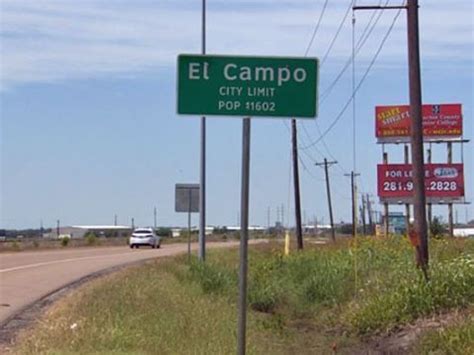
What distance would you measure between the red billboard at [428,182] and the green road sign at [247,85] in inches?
2010

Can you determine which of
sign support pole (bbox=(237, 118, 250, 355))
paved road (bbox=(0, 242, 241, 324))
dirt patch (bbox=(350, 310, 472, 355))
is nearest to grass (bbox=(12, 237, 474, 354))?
dirt patch (bbox=(350, 310, 472, 355))

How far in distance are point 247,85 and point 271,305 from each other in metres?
17.3

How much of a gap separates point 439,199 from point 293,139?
15.1 m

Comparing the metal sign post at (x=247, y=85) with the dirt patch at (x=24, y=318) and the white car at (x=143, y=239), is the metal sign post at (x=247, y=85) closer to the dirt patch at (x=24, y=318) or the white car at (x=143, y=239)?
the dirt patch at (x=24, y=318)

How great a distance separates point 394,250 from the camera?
2853 cm

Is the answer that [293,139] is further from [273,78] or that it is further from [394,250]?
[273,78]

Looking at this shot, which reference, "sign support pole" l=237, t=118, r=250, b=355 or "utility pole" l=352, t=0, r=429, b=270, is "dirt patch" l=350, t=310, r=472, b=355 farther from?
"sign support pole" l=237, t=118, r=250, b=355

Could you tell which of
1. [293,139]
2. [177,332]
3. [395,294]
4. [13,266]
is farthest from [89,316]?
[293,139]

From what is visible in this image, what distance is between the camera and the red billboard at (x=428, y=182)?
58781mm

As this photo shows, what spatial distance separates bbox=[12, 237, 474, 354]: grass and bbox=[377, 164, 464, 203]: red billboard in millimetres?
27541

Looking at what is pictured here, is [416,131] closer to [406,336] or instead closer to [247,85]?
[406,336]

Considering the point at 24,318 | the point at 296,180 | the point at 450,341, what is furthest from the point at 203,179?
the point at 296,180

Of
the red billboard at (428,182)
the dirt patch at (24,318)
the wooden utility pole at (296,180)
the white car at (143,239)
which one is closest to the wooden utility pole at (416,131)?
the dirt patch at (24,318)

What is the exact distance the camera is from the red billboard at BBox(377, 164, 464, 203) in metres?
58.8
